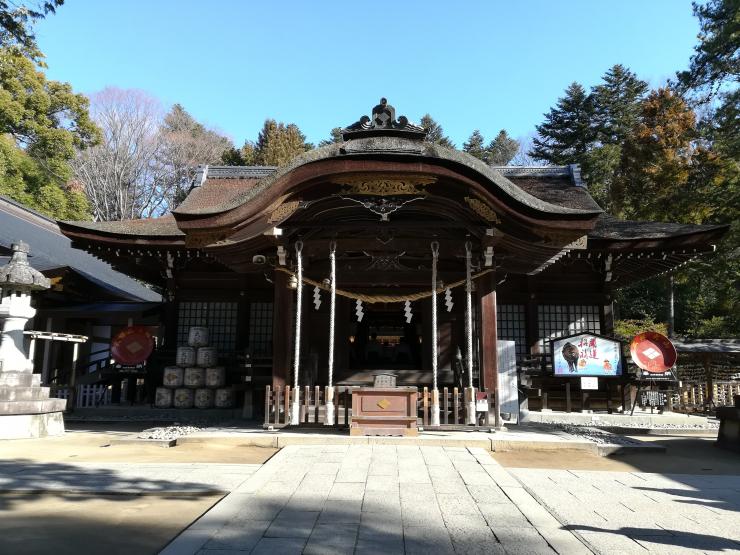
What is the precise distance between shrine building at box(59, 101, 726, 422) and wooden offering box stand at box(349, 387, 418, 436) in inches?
28.1

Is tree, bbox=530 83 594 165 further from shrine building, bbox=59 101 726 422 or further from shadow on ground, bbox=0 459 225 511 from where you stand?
shadow on ground, bbox=0 459 225 511

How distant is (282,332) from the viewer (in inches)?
338

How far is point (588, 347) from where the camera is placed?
10781 millimetres

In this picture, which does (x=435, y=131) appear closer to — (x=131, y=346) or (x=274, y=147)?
(x=274, y=147)

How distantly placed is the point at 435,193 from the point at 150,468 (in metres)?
5.46

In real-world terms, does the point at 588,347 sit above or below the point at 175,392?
above

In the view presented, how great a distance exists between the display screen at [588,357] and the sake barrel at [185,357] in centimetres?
797

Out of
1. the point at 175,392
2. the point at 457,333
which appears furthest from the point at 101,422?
the point at 457,333

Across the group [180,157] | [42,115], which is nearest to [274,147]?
[180,157]

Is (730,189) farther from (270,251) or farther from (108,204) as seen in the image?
(108,204)

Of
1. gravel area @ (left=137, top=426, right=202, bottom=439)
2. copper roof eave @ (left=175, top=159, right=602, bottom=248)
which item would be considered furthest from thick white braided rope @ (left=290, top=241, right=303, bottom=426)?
gravel area @ (left=137, top=426, right=202, bottom=439)

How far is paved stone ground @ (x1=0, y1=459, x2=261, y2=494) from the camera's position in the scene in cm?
479

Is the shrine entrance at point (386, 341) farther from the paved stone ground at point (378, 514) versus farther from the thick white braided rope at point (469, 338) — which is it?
the paved stone ground at point (378, 514)

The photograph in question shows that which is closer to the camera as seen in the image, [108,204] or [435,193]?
[435,193]
